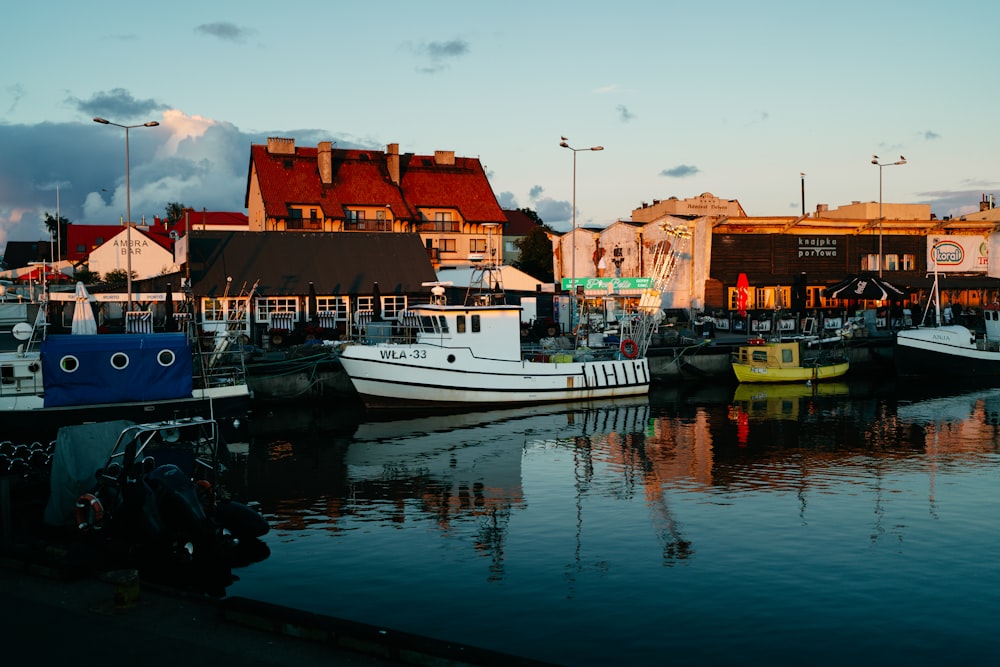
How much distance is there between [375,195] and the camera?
2933 inches

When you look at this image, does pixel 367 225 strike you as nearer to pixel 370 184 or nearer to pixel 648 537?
pixel 370 184

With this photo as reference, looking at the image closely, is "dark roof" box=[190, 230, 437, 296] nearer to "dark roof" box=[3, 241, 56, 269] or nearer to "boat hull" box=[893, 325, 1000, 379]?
"boat hull" box=[893, 325, 1000, 379]

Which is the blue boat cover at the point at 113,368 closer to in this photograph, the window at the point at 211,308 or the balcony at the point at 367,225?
the window at the point at 211,308

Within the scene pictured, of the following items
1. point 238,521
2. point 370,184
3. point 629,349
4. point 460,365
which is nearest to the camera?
point 238,521

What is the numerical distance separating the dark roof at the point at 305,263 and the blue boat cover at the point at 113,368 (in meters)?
23.9

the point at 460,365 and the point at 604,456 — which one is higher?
the point at 460,365

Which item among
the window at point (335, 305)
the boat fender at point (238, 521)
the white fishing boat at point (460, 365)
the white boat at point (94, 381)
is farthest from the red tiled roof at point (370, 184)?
the boat fender at point (238, 521)

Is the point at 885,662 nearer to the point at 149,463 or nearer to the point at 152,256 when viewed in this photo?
the point at 149,463

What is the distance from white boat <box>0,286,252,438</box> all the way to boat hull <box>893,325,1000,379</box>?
35.8 meters

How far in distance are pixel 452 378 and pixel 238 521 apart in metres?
19.8

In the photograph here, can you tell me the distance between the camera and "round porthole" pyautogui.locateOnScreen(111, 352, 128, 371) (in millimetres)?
26750

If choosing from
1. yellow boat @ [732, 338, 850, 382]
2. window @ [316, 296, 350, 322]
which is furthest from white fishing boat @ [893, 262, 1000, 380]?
window @ [316, 296, 350, 322]

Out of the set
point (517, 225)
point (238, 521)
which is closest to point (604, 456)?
point (238, 521)

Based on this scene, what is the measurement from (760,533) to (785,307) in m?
53.2
